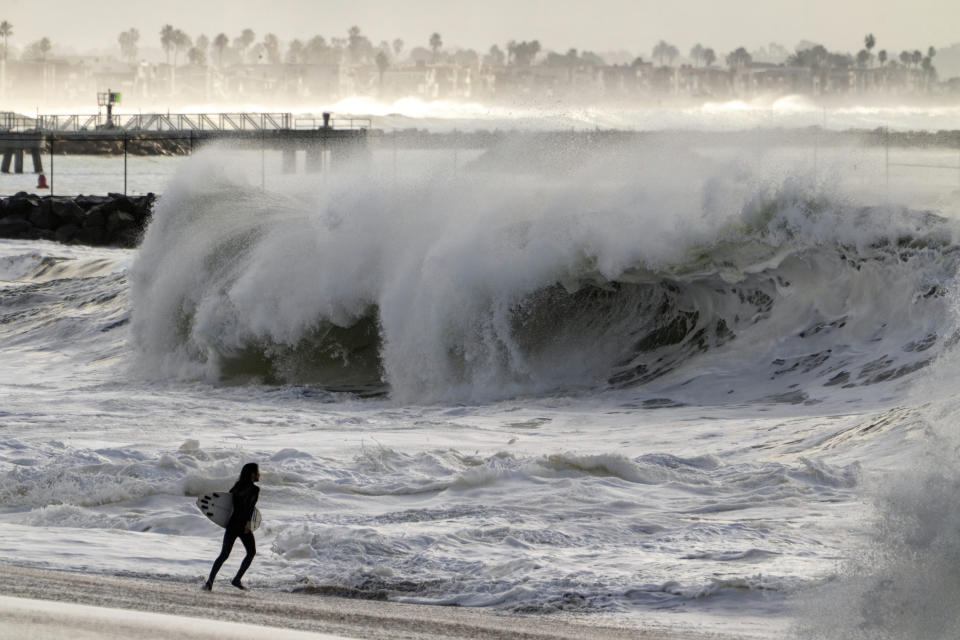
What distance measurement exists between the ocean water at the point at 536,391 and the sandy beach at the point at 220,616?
26 centimetres

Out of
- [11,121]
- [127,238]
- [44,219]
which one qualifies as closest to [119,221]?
[127,238]

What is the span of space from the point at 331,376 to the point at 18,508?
24.0 ft

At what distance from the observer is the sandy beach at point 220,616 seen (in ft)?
19.2

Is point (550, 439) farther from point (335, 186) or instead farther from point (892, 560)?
point (335, 186)

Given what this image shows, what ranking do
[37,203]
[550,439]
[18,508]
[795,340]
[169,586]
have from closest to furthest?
[169,586]
[18,508]
[550,439]
[795,340]
[37,203]

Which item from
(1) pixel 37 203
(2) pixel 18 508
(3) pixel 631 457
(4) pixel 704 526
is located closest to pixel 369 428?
(3) pixel 631 457

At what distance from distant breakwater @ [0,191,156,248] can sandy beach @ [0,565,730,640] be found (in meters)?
32.0

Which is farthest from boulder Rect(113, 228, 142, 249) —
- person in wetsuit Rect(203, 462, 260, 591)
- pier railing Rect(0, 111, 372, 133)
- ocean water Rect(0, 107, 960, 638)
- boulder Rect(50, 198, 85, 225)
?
person in wetsuit Rect(203, 462, 260, 591)

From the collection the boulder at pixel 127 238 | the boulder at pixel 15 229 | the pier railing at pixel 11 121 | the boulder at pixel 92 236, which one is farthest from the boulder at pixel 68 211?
the pier railing at pixel 11 121

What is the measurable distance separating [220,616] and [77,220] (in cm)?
3533

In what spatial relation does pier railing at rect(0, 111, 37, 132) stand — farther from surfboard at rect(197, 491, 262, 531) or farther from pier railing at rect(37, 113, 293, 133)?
surfboard at rect(197, 491, 262, 531)

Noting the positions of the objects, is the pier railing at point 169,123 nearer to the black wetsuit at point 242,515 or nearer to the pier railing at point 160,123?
the pier railing at point 160,123

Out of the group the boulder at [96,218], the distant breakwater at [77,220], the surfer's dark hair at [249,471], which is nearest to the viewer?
the surfer's dark hair at [249,471]

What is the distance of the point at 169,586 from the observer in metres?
7.12
